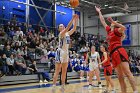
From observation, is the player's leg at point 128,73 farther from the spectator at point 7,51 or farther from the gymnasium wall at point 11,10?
the gymnasium wall at point 11,10

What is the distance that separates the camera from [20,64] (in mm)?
15000

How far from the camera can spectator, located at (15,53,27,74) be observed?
15.0 meters

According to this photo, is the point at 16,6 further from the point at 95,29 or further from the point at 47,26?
the point at 95,29

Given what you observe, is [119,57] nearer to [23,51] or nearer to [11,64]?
[11,64]

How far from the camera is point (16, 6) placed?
2398 cm

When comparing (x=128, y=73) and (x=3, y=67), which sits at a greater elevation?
(x=128, y=73)

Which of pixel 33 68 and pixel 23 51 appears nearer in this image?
pixel 33 68

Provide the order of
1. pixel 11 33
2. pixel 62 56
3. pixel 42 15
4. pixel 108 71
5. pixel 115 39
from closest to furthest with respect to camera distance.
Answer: pixel 115 39, pixel 62 56, pixel 108 71, pixel 11 33, pixel 42 15

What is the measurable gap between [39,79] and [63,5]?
14807mm

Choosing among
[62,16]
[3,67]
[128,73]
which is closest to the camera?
[128,73]

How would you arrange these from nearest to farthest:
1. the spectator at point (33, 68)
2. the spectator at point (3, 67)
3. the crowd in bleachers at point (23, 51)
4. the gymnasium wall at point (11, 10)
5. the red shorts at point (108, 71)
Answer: the red shorts at point (108, 71), the spectator at point (3, 67), the crowd in bleachers at point (23, 51), the spectator at point (33, 68), the gymnasium wall at point (11, 10)

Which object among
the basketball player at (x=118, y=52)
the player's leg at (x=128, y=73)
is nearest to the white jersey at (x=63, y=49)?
the basketball player at (x=118, y=52)

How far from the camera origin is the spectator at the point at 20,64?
590 inches

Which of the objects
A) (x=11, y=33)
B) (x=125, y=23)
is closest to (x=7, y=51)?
(x=11, y=33)
